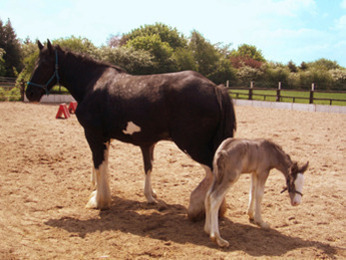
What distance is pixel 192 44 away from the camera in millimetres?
38312

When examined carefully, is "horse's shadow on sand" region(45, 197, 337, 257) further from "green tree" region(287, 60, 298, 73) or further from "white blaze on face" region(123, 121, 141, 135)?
"green tree" region(287, 60, 298, 73)

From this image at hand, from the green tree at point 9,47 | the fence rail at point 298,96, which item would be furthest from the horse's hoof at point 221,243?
the green tree at point 9,47

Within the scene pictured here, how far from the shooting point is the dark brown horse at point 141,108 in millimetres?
4059

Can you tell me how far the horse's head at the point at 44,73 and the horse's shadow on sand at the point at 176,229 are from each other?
7.59ft

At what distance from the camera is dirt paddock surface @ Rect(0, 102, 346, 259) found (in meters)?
3.50

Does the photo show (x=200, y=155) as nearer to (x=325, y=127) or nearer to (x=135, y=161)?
(x=135, y=161)

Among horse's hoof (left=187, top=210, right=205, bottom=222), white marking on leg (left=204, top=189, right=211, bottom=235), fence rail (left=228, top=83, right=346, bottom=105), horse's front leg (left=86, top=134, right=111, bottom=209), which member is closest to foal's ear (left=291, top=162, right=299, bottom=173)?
white marking on leg (left=204, top=189, right=211, bottom=235)

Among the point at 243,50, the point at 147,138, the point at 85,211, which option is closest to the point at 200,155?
the point at 147,138

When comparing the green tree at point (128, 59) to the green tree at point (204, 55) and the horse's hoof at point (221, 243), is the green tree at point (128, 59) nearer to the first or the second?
the green tree at point (204, 55)

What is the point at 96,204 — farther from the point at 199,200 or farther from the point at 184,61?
the point at 184,61

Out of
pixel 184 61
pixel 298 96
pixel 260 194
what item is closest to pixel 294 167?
pixel 260 194

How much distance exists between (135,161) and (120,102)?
129 inches

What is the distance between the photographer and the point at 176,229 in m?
4.16

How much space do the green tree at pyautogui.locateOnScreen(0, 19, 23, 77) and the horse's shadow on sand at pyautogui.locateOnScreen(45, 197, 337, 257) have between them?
35.1 m
